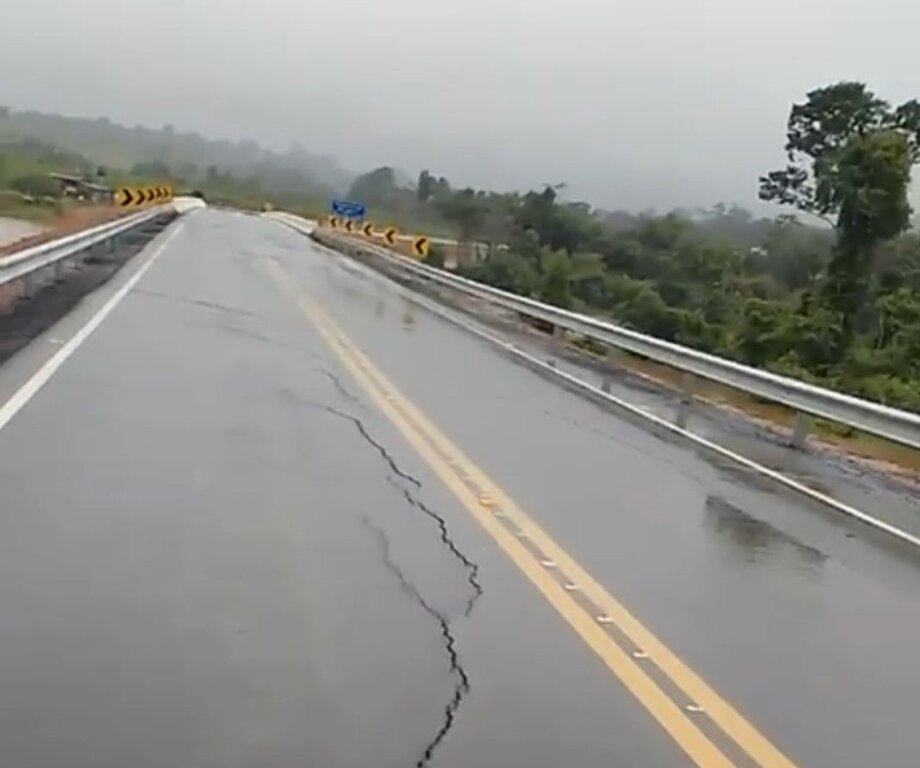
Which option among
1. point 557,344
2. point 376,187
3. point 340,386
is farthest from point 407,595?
point 376,187

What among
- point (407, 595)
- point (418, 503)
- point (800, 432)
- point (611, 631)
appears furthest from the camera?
point (800, 432)

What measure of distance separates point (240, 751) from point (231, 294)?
2637 centimetres

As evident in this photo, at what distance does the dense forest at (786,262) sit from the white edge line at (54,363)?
1420 cm

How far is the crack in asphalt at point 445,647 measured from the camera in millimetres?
5738

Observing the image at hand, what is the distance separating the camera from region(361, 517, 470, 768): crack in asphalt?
5.74 m

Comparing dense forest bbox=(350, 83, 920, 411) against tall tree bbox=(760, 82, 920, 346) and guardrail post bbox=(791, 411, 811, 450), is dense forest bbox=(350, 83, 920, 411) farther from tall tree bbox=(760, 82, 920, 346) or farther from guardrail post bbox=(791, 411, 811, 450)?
guardrail post bbox=(791, 411, 811, 450)

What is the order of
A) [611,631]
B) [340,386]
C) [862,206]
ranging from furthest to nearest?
[862,206]
[340,386]
[611,631]

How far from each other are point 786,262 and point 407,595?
68061 millimetres

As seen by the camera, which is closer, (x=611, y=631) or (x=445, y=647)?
(x=445, y=647)

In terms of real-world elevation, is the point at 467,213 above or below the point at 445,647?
below

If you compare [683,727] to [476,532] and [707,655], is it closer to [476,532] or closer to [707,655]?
[707,655]

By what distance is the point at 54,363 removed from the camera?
55.5ft

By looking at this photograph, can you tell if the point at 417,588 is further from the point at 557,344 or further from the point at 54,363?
the point at 557,344

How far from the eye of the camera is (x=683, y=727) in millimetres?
6242
